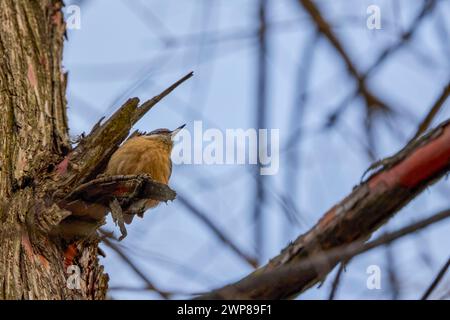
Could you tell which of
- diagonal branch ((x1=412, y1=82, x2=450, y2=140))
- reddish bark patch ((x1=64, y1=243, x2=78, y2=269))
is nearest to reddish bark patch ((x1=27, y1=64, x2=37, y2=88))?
reddish bark patch ((x1=64, y1=243, x2=78, y2=269))

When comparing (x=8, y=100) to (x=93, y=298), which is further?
(x=8, y=100)

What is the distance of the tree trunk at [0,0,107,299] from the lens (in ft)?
7.73

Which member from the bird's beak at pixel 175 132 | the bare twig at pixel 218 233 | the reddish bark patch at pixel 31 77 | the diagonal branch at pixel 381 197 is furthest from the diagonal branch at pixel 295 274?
the bird's beak at pixel 175 132

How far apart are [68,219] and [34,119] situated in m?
0.49

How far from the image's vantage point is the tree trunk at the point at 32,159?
236cm

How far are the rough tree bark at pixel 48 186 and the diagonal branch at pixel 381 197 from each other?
3.14ft

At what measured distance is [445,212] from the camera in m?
1.47

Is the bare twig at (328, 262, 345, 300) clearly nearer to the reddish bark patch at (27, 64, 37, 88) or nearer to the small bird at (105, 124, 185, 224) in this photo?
the small bird at (105, 124, 185, 224)

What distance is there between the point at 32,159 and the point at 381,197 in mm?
1402
